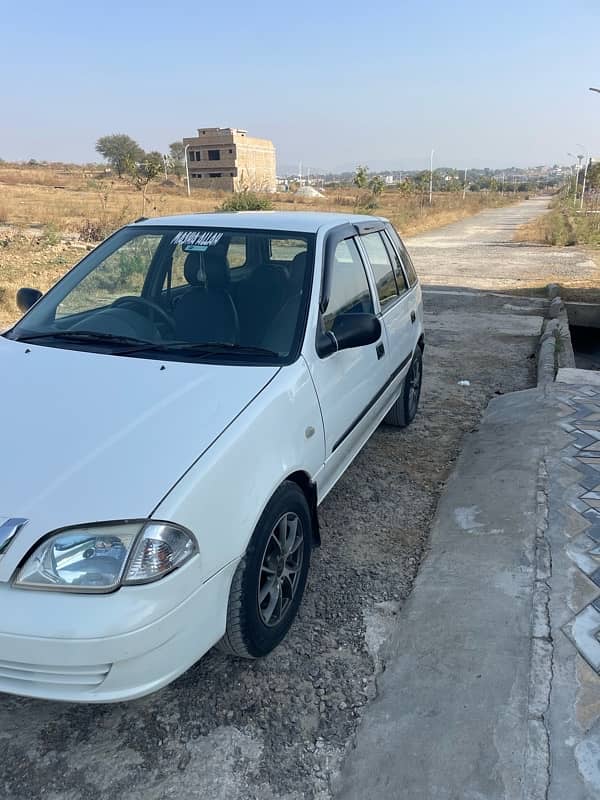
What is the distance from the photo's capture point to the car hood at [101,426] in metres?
1.95

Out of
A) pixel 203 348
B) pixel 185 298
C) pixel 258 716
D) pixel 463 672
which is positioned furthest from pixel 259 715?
pixel 185 298

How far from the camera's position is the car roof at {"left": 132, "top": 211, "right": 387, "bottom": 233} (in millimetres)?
3514

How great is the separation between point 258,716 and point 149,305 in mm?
2100

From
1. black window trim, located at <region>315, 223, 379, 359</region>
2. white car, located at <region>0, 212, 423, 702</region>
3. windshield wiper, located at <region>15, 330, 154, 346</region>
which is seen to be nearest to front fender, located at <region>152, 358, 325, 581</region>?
white car, located at <region>0, 212, 423, 702</region>


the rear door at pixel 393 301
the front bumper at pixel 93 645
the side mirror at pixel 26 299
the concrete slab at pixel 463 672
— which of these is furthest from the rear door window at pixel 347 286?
the side mirror at pixel 26 299

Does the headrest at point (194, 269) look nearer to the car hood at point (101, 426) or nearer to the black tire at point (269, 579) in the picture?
the car hood at point (101, 426)

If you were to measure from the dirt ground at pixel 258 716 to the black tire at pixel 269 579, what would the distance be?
0.20m

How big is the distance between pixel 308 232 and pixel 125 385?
1.44m

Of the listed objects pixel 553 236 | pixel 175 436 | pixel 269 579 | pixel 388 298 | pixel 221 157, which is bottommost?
pixel 553 236

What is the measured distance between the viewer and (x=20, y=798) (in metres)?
2.04

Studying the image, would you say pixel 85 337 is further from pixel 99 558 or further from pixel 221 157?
pixel 221 157

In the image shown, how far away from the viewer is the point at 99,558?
1.90 meters

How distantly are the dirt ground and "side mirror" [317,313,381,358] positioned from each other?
1230mm

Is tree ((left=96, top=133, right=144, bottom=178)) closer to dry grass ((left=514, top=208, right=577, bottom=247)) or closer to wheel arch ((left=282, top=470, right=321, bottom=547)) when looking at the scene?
dry grass ((left=514, top=208, right=577, bottom=247))
